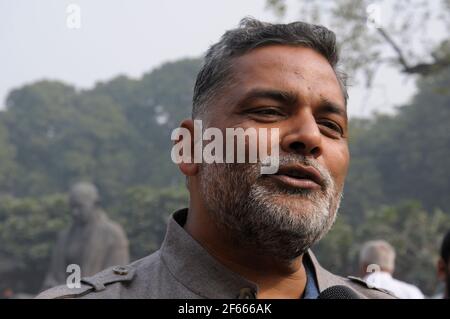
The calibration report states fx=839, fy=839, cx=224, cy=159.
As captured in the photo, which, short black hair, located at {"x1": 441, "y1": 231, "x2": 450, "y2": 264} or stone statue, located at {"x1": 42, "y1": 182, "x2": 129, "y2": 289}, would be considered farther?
stone statue, located at {"x1": 42, "y1": 182, "x2": 129, "y2": 289}

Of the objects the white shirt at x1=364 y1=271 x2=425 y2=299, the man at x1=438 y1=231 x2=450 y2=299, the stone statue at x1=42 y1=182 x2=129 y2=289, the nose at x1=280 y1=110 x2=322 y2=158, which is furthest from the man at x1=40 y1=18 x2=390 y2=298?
the stone statue at x1=42 y1=182 x2=129 y2=289

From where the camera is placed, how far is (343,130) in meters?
1.92

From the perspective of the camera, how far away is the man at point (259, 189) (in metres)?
1.74

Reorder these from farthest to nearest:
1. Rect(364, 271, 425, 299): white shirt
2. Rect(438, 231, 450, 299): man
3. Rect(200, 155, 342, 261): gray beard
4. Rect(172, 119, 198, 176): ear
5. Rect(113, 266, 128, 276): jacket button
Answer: Rect(364, 271, 425, 299): white shirt < Rect(438, 231, 450, 299): man < Rect(172, 119, 198, 176): ear < Rect(113, 266, 128, 276): jacket button < Rect(200, 155, 342, 261): gray beard

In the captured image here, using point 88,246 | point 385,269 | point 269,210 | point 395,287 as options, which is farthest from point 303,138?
point 88,246

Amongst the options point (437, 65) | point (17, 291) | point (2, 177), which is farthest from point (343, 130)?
point (2, 177)

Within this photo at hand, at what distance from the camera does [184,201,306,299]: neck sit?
182 centimetres

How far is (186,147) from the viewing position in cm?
201

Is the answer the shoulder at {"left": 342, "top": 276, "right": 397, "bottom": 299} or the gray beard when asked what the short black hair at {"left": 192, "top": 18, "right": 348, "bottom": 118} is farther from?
the shoulder at {"left": 342, "top": 276, "right": 397, "bottom": 299}

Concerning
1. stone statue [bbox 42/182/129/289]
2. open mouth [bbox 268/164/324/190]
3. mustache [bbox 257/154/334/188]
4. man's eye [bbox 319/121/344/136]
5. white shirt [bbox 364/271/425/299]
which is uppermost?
stone statue [bbox 42/182/129/289]

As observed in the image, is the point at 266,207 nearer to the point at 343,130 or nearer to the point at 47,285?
the point at 343,130

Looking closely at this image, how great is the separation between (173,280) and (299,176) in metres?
0.36

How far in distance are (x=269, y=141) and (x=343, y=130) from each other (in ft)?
0.79

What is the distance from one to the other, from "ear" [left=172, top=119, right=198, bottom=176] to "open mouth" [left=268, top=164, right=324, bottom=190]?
11.4 inches
